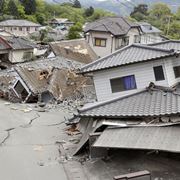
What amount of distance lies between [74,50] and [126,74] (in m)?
22.0

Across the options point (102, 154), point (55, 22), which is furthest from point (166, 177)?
point (55, 22)

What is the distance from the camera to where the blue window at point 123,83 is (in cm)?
1741

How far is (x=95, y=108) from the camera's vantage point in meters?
15.5

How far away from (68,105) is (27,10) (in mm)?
55532

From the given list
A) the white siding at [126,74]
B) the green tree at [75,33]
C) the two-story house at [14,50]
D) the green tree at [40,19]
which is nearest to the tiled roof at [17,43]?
the two-story house at [14,50]

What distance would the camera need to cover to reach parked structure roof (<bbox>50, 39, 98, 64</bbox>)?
124 feet

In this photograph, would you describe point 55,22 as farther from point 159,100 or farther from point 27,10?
point 159,100

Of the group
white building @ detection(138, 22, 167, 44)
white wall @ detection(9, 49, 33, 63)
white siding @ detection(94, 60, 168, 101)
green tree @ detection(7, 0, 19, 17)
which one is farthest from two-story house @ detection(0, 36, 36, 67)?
green tree @ detection(7, 0, 19, 17)

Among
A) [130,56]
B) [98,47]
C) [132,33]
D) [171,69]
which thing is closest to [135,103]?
[130,56]

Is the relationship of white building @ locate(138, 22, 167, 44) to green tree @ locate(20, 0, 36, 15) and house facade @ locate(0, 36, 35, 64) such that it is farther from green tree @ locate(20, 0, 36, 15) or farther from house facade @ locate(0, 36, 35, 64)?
green tree @ locate(20, 0, 36, 15)

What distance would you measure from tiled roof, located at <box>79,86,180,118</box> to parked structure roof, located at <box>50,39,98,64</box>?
2227cm

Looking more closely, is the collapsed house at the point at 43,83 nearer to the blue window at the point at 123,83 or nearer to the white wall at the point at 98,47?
the blue window at the point at 123,83

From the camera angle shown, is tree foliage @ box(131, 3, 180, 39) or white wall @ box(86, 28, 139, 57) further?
tree foliage @ box(131, 3, 180, 39)

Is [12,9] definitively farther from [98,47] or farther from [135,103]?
[135,103]
